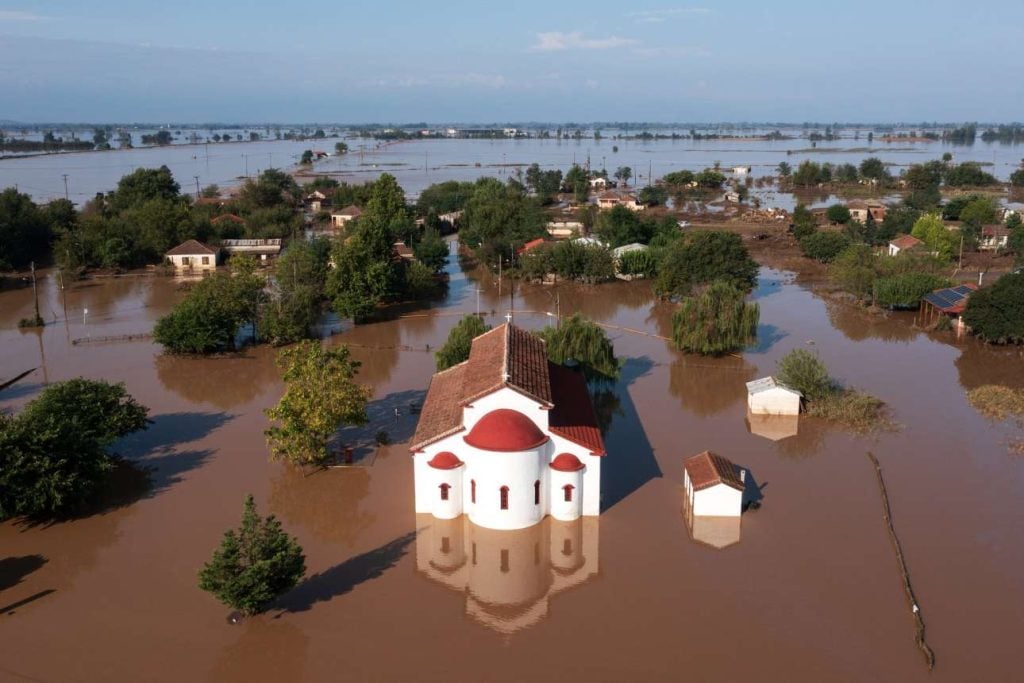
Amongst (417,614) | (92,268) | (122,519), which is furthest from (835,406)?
(92,268)

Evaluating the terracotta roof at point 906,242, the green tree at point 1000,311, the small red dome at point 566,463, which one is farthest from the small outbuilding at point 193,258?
the terracotta roof at point 906,242

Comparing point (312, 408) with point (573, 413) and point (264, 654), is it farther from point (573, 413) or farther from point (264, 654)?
point (264, 654)

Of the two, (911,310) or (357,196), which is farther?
(357,196)

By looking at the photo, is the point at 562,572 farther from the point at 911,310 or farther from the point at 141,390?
the point at 911,310

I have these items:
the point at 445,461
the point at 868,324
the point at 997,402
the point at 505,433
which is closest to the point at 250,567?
the point at 445,461

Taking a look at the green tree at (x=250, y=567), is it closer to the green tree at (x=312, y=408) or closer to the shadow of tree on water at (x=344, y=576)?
the shadow of tree on water at (x=344, y=576)

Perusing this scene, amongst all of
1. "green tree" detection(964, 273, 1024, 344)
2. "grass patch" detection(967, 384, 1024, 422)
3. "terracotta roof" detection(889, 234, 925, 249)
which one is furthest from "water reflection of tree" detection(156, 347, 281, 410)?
"terracotta roof" detection(889, 234, 925, 249)
